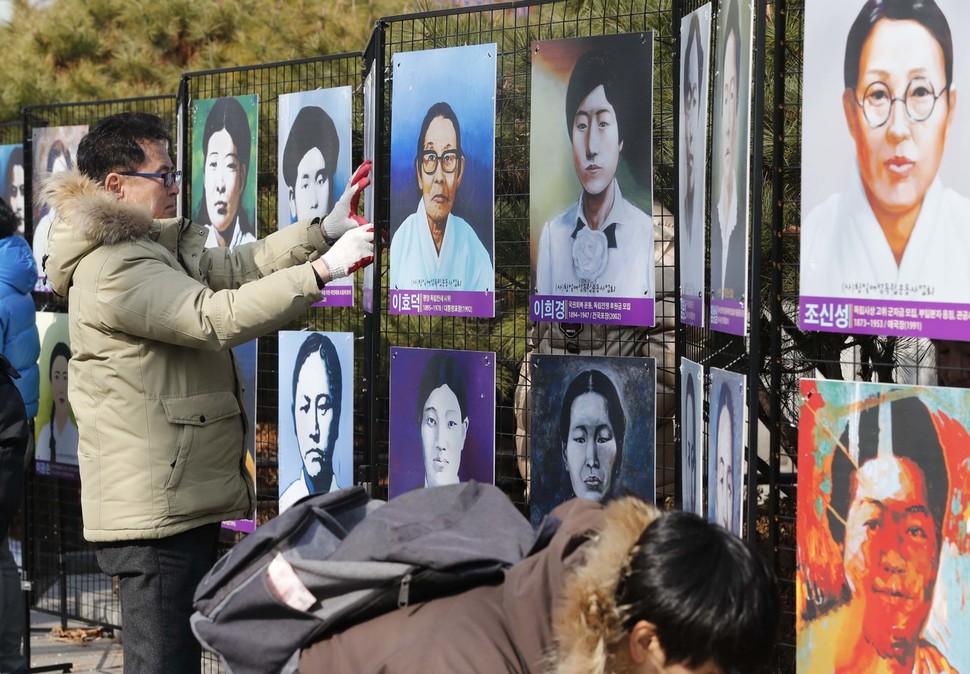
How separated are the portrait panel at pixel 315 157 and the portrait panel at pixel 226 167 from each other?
22 cm

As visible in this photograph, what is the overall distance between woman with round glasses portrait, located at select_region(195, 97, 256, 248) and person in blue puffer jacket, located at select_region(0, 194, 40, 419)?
871 mm

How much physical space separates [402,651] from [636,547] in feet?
1.32

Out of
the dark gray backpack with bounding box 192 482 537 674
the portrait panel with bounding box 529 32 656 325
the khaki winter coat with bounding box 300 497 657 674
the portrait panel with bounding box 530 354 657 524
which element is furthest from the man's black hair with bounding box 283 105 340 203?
the khaki winter coat with bounding box 300 497 657 674

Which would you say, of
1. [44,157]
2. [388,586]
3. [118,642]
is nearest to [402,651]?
[388,586]

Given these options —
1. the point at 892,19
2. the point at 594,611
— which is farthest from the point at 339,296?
the point at 594,611

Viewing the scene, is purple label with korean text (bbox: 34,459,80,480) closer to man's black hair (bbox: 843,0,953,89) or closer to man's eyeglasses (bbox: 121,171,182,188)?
man's eyeglasses (bbox: 121,171,182,188)

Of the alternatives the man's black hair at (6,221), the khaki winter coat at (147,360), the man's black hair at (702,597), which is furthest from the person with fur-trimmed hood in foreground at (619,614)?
the man's black hair at (6,221)

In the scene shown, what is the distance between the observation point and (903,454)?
2.96 metres

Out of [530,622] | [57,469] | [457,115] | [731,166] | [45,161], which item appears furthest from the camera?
[45,161]

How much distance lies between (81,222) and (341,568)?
6.39 feet

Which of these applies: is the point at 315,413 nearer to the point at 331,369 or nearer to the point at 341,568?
the point at 331,369

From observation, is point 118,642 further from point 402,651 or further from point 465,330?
point 402,651

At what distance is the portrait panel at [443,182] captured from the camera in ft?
13.8

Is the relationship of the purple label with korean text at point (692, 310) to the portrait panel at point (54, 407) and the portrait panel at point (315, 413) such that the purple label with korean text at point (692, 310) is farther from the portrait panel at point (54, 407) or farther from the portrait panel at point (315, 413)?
the portrait panel at point (54, 407)
